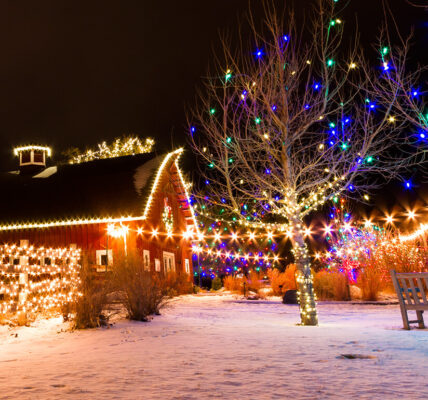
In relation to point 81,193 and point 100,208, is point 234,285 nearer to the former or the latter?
point 100,208

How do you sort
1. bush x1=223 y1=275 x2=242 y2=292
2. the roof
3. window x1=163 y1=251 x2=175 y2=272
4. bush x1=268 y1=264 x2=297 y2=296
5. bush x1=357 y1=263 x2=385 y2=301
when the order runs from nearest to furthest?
bush x1=357 y1=263 x2=385 y2=301, bush x1=268 y1=264 x2=297 y2=296, the roof, bush x1=223 y1=275 x2=242 y2=292, window x1=163 y1=251 x2=175 y2=272

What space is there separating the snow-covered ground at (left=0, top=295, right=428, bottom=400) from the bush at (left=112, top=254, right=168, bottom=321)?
14.5 inches

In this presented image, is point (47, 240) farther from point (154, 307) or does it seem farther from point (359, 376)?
point (359, 376)

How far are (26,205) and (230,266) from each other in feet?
52.1

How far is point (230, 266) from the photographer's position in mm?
33156

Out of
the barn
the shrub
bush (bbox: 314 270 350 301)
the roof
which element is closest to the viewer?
bush (bbox: 314 270 350 301)

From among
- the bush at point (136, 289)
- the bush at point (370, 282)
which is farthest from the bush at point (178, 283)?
the bush at point (136, 289)

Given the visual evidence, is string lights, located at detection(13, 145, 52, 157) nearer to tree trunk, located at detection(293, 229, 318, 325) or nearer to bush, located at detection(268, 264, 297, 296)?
bush, located at detection(268, 264, 297, 296)

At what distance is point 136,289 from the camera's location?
913cm

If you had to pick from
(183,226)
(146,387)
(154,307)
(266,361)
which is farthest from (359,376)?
(183,226)

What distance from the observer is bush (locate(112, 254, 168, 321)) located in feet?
29.7

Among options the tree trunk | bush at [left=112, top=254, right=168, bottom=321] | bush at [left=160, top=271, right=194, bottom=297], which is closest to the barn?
bush at [left=160, top=271, right=194, bottom=297]

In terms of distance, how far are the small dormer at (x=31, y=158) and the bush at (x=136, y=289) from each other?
17046mm

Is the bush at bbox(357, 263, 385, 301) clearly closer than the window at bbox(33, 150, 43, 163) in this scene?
Yes
